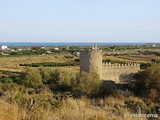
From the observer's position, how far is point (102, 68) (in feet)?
100

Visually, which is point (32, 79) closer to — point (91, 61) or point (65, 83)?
point (65, 83)

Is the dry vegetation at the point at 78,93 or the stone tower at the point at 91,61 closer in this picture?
the dry vegetation at the point at 78,93

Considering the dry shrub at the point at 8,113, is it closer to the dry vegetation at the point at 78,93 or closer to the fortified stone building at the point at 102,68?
the dry vegetation at the point at 78,93

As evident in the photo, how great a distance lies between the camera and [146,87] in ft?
79.6

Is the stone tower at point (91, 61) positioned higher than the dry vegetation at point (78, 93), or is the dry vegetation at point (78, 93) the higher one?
the stone tower at point (91, 61)

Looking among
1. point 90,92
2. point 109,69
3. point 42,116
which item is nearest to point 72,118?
point 42,116

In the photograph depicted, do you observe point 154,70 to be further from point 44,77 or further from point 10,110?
point 10,110

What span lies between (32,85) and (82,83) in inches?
234

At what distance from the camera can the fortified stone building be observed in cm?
2958

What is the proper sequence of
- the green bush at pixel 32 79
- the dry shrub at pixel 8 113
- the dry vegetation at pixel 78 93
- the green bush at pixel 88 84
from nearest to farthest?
the dry shrub at pixel 8 113
the dry vegetation at pixel 78 93
the green bush at pixel 88 84
the green bush at pixel 32 79

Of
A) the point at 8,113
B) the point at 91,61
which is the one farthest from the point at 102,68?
the point at 8,113

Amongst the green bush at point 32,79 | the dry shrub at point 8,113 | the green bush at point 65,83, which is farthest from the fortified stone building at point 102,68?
the dry shrub at point 8,113

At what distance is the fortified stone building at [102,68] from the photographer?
2958 centimetres

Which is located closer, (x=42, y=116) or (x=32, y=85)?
(x=42, y=116)
